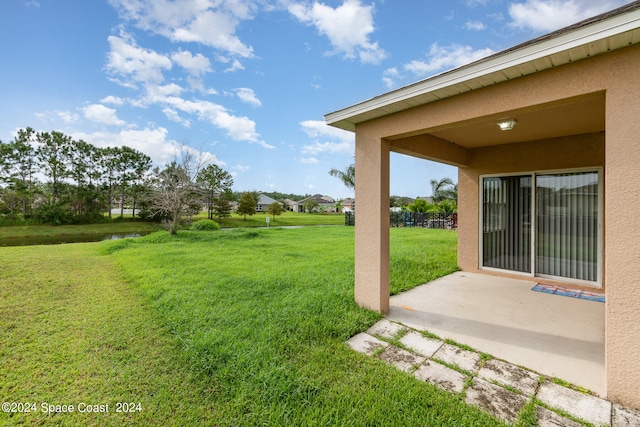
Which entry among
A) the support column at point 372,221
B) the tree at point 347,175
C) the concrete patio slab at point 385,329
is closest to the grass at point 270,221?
the tree at point 347,175

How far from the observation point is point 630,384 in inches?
82.0

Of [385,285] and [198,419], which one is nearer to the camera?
[198,419]

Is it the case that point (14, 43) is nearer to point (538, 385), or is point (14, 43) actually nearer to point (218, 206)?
point (538, 385)

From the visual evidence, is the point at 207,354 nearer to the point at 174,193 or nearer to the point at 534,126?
the point at 534,126

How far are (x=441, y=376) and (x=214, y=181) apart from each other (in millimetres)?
32115

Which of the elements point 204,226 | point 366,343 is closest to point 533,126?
point 366,343

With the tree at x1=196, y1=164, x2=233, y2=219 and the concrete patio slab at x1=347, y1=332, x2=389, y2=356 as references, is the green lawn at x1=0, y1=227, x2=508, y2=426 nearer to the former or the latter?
the concrete patio slab at x1=347, y1=332, x2=389, y2=356

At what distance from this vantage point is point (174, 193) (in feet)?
41.3

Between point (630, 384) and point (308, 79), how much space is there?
11259 millimetres

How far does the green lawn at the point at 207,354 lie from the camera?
2020mm

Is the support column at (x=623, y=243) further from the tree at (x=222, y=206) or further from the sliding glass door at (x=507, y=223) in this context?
the tree at (x=222, y=206)

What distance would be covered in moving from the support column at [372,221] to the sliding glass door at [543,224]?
3660 millimetres

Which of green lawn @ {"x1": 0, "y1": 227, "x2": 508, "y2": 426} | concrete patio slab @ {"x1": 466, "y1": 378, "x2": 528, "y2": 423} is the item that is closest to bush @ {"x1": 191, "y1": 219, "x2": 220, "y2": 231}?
green lawn @ {"x1": 0, "y1": 227, "x2": 508, "y2": 426}

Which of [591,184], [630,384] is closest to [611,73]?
[630,384]
